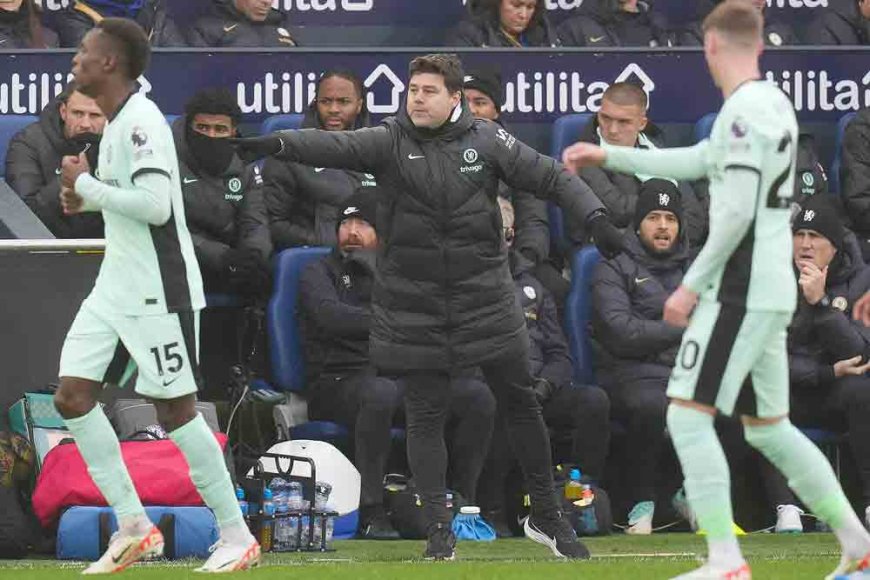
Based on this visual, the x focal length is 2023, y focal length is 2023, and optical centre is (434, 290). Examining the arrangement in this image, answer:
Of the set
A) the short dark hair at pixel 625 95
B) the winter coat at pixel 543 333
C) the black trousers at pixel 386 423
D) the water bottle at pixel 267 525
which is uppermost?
the short dark hair at pixel 625 95

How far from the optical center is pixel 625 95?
39.4 feet

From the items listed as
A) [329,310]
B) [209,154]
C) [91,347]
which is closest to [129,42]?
[91,347]

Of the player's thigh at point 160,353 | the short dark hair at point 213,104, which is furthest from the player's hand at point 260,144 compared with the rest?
the short dark hair at point 213,104

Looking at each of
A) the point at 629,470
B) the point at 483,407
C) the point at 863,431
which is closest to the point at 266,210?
the point at 483,407

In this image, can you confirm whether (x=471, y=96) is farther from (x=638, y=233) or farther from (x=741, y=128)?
(x=741, y=128)

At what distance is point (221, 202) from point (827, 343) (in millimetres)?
3635

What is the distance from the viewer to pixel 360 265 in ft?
37.7

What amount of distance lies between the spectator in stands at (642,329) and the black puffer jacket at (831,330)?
74 cm

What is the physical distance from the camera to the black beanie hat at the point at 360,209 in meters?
11.5

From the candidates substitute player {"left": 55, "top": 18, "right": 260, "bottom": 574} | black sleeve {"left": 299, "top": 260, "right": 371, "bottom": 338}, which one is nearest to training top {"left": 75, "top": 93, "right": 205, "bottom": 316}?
substitute player {"left": 55, "top": 18, "right": 260, "bottom": 574}

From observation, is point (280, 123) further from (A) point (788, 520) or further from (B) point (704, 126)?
(A) point (788, 520)

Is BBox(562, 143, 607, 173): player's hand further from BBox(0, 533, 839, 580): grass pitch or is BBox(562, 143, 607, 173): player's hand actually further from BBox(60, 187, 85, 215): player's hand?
BBox(60, 187, 85, 215): player's hand

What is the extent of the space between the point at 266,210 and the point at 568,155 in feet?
16.2

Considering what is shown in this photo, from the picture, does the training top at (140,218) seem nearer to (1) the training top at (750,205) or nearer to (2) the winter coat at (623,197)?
(1) the training top at (750,205)
